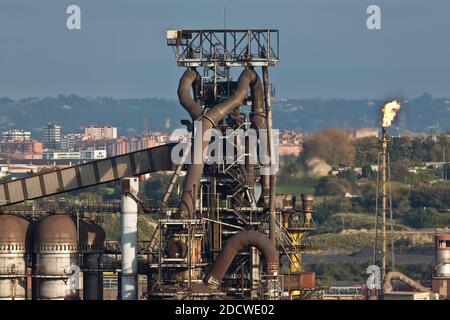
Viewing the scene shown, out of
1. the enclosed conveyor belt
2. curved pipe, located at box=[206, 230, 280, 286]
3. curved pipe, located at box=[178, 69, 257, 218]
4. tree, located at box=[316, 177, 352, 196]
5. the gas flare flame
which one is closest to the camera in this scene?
curved pipe, located at box=[206, 230, 280, 286]

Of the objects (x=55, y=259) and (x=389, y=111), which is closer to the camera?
(x=55, y=259)

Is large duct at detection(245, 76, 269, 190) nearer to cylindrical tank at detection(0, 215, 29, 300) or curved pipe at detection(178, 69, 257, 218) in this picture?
curved pipe at detection(178, 69, 257, 218)

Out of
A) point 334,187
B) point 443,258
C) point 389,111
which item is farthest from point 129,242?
point 334,187

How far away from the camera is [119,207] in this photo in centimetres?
12156

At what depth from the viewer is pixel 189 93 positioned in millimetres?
117750

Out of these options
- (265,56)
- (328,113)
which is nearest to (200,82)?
(265,56)

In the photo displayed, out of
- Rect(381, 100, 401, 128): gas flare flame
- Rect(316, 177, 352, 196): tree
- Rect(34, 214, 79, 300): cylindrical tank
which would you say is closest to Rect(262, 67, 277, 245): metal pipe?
Rect(34, 214, 79, 300): cylindrical tank

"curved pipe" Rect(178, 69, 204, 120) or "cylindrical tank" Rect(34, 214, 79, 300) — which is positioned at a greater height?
"curved pipe" Rect(178, 69, 204, 120)

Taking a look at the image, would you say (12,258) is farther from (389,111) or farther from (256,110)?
(389,111)

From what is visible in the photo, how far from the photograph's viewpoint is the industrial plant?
4523 inches

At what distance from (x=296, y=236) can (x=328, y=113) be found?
64.9 feet

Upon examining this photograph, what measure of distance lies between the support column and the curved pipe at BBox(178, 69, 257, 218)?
3340 millimetres

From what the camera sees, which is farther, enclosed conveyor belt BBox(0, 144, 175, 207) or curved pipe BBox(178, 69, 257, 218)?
enclosed conveyor belt BBox(0, 144, 175, 207)

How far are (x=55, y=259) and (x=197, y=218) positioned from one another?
30.5 ft
